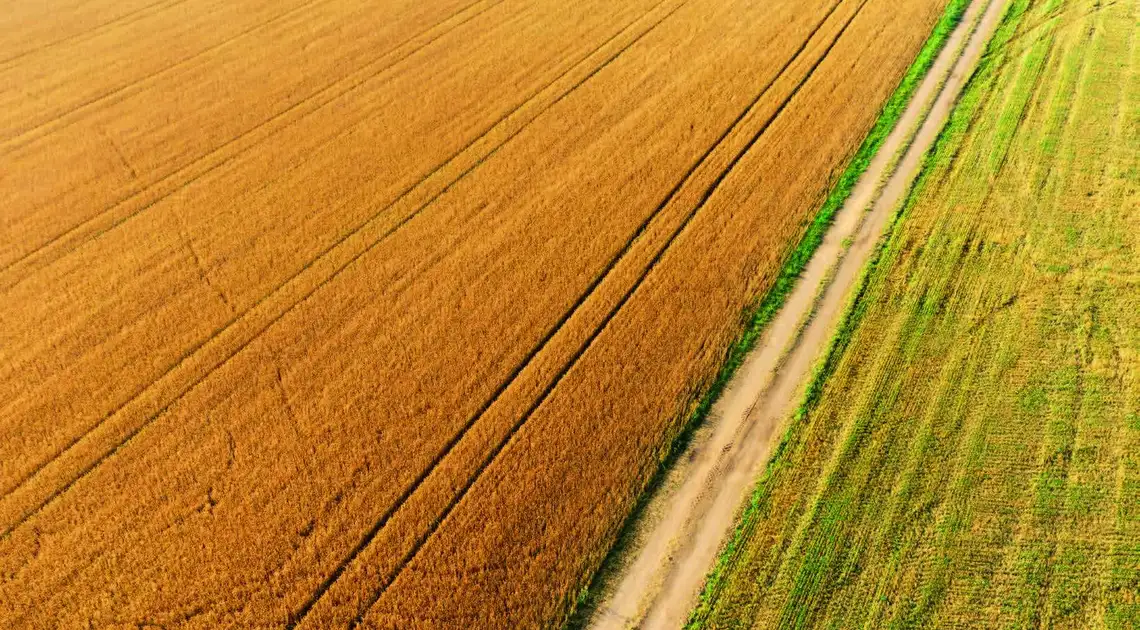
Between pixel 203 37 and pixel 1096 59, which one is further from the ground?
pixel 203 37

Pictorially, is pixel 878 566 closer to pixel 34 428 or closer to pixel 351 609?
pixel 351 609

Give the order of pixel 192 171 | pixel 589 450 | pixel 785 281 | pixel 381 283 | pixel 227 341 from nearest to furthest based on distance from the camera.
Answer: pixel 589 450, pixel 227 341, pixel 785 281, pixel 381 283, pixel 192 171

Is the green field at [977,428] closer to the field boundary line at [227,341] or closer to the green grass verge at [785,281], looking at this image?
the green grass verge at [785,281]

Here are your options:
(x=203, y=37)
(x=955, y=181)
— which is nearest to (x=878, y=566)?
(x=955, y=181)

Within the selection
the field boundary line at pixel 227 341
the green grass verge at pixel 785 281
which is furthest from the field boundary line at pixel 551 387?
the field boundary line at pixel 227 341

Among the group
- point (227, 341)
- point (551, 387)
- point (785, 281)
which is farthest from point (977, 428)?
point (227, 341)

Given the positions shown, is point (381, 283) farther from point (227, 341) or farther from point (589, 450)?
point (589, 450)

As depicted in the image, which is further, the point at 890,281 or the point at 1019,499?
the point at 890,281
